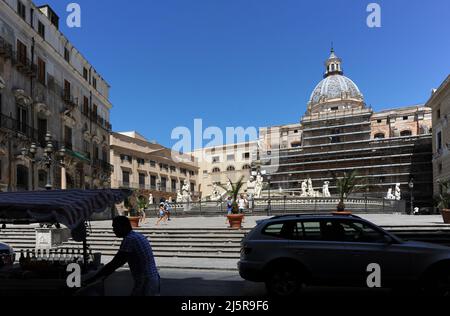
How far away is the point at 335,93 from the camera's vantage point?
90.4 m

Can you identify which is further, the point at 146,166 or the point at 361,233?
the point at 146,166

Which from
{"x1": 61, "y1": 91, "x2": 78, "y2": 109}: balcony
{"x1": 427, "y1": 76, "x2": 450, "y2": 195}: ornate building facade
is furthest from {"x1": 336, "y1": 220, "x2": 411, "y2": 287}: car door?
{"x1": 427, "y1": 76, "x2": 450, "y2": 195}: ornate building facade

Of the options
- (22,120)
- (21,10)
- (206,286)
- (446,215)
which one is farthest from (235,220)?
(21,10)

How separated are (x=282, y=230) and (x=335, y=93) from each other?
86.5 m

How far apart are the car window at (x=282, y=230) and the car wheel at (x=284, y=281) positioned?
634 mm

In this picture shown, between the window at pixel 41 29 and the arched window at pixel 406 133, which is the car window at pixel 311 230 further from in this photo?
the arched window at pixel 406 133

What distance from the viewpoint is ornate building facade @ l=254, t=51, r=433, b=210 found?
6316 centimetres

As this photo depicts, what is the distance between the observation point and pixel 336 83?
93000 millimetres

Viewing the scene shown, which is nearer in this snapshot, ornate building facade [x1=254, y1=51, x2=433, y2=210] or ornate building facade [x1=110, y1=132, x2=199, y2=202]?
ornate building facade [x1=254, y1=51, x2=433, y2=210]

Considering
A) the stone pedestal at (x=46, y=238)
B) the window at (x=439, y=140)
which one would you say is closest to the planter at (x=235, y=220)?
the stone pedestal at (x=46, y=238)

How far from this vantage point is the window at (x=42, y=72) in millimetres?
30516

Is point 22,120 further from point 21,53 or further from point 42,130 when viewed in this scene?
point 21,53

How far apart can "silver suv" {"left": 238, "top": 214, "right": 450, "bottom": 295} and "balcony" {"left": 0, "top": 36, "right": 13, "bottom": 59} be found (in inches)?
926

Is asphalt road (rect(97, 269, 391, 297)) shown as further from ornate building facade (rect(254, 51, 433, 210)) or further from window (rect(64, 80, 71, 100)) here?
ornate building facade (rect(254, 51, 433, 210))
